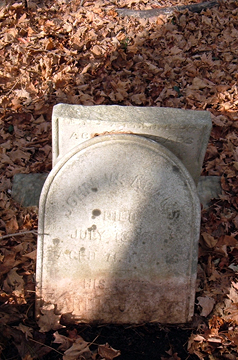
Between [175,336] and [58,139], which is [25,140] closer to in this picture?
[58,139]

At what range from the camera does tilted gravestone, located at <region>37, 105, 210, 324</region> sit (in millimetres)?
2494

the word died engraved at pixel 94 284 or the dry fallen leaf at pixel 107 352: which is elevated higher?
the word died engraved at pixel 94 284

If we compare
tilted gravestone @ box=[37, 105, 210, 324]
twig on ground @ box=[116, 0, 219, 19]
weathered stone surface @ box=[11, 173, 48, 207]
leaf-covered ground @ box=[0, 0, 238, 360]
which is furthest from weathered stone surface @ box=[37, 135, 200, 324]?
twig on ground @ box=[116, 0, 219, 19]

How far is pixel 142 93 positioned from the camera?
433cm

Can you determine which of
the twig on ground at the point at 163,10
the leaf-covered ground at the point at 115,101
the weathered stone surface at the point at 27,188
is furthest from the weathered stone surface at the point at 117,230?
the twig on ground at the point at 163,10

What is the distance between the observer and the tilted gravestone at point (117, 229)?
2.49 meters

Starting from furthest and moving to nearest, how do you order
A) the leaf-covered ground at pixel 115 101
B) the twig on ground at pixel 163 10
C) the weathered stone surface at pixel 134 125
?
the twig on ground at pixel 163 10 < the leaf-covered ground at pixel 115 101 < the weathered stone surface at pixel 134 125

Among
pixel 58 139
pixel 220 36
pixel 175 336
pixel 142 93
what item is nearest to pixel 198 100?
pixel 142 93

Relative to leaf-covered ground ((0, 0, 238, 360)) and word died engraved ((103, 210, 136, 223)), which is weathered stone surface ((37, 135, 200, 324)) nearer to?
word died engraved ((103, 210, 136, 223))

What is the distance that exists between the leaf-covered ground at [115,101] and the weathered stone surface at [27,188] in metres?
0.08

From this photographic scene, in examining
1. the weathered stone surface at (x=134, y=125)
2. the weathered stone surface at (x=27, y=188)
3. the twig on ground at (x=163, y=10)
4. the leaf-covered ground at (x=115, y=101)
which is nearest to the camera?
the weathered stone surface at (x=134, y=125)

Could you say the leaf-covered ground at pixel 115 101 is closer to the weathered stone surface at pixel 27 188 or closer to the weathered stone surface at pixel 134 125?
the weathered stone surface at pixel 27 188

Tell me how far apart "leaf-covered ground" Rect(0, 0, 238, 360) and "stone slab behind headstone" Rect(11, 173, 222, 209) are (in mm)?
68

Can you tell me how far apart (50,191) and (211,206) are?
5.12 feet
